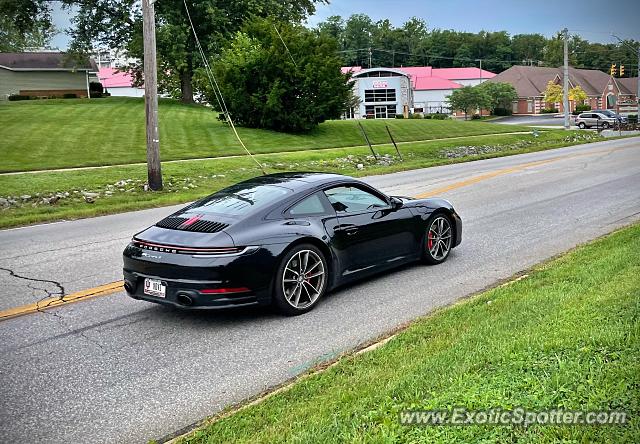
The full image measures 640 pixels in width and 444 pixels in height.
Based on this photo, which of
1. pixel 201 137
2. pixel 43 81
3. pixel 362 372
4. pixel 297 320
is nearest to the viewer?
pixel 362 372

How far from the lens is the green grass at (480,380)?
3367mm

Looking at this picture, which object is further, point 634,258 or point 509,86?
point 509,86

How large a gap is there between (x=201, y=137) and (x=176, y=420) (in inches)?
1019

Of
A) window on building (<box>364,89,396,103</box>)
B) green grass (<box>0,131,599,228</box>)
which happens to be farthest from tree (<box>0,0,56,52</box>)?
window on building (<box>364,89,396,103</box>)

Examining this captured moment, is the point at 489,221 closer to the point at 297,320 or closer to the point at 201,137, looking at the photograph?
the point at 297,320

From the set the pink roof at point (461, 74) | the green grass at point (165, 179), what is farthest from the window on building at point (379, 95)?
the green grass at point (165, 179)

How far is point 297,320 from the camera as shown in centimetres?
619

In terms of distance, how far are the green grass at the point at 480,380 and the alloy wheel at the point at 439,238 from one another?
2.41 metres

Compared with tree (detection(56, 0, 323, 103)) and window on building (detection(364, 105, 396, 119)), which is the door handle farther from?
window on building (detection(364, 105, 396, 119))

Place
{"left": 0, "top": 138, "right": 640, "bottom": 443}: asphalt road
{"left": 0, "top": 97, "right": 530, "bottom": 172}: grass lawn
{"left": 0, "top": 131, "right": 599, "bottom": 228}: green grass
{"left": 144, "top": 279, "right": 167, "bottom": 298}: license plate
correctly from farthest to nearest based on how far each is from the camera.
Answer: {"left": 0, "top": 97, "right": 530, "bottom": 172}: grass lawn
{"left": 0, "top": 131, "right": 599, "bottom": 228}: green grass
{"left": 144, "top": 279, "right": 167, "bottom": 298}: license plate
{"left": 0, "top": 138, "right": 640, "bottom": 443}: asphalt road

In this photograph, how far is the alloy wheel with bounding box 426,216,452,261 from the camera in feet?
26.9

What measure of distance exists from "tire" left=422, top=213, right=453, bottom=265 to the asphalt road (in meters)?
0.20

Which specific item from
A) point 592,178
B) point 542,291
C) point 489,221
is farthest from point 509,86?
point 542,291

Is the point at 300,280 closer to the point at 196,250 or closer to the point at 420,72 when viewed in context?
the point at 196,250
